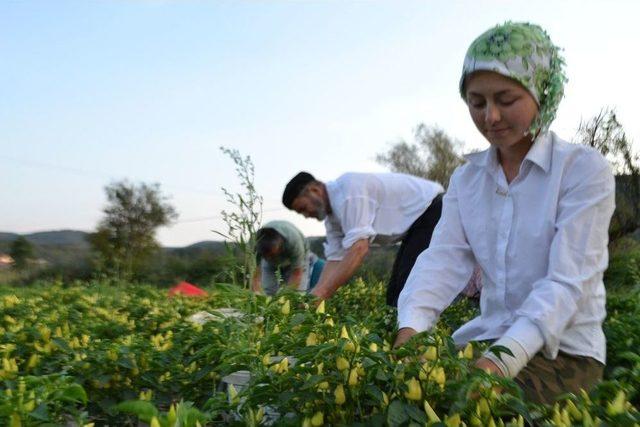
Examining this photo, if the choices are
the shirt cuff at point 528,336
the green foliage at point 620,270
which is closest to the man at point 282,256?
the shirt cuff at point 528,336

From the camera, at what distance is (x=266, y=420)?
151cm

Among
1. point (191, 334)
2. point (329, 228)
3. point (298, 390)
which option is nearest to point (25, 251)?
point (329, 228)

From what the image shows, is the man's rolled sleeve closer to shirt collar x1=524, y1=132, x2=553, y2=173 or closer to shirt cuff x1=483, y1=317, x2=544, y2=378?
shirt collar x1=524, y1=132, x2=553, y2=173

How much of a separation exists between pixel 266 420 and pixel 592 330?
1017 millimetres

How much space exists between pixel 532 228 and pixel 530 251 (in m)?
0.07

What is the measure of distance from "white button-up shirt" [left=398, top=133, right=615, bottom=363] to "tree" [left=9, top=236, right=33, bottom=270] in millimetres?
14912

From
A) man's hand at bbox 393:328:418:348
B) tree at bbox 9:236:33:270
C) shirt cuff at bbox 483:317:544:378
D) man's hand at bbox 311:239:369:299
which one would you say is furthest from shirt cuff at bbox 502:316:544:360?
tree at bbox 9:236:33:270

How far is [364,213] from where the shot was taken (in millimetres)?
4148

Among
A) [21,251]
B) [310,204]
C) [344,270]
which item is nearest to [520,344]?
[344,270]

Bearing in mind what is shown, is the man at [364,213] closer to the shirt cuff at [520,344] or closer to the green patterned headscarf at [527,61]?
the green patterned headscarf at [527,61]

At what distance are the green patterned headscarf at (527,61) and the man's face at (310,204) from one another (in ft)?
7.48

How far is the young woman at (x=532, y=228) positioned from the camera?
6.19 feet

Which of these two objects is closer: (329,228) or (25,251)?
(329,228)

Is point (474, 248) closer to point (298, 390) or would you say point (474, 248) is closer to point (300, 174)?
point (298, 390)
